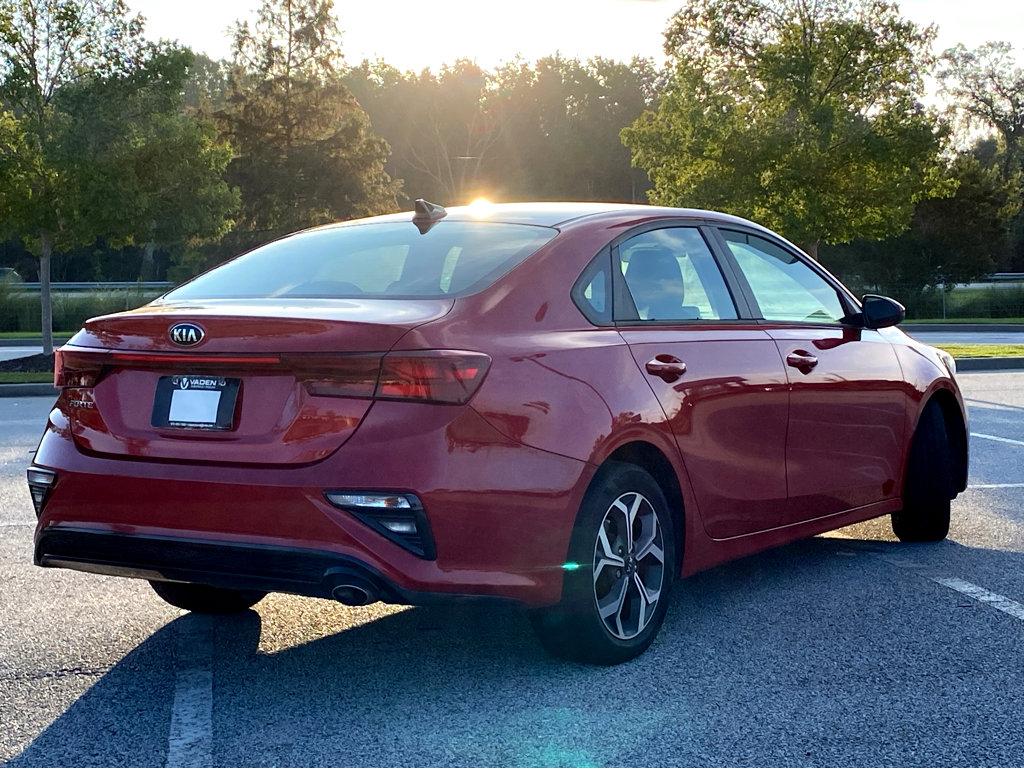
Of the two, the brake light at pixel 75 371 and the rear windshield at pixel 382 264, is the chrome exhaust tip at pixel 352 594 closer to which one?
the rear windshield at pixel 382 264

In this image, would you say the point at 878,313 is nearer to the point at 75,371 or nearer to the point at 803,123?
the point at 75,371

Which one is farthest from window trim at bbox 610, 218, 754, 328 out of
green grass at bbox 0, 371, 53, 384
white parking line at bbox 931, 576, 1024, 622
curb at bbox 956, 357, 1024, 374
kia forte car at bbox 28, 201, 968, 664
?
curb at bbox 956, 357, 1024, 374

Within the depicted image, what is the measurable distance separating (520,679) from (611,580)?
45 cm

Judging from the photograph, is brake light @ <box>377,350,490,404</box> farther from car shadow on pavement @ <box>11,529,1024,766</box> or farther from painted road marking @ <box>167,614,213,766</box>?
painted road marking @ <box>167,614,213,766</box>

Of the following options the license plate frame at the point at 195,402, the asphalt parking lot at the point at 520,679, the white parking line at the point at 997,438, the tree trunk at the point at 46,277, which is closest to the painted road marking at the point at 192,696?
the asphalt parking lot at the point at 520,679

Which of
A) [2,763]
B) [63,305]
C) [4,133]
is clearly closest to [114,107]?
A: [4,133]


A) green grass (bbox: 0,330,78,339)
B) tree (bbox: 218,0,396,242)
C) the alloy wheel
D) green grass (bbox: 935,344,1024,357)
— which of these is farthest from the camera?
tree (bbox: 218,0,396,242)

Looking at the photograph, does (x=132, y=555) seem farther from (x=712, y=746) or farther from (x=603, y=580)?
(x=712, y=746)

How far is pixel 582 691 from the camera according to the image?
4.48 meters

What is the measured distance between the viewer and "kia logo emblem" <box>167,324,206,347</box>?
4352 mm

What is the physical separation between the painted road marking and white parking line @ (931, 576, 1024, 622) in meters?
3.12

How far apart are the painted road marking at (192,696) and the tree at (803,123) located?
26443 mm

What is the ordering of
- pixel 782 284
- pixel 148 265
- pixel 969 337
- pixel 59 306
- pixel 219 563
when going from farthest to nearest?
pixel 148 265
pixel 59 306
pixel 969 337
pixel 782 284
pixel 219 563

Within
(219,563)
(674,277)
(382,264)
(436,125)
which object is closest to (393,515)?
(219,563)
